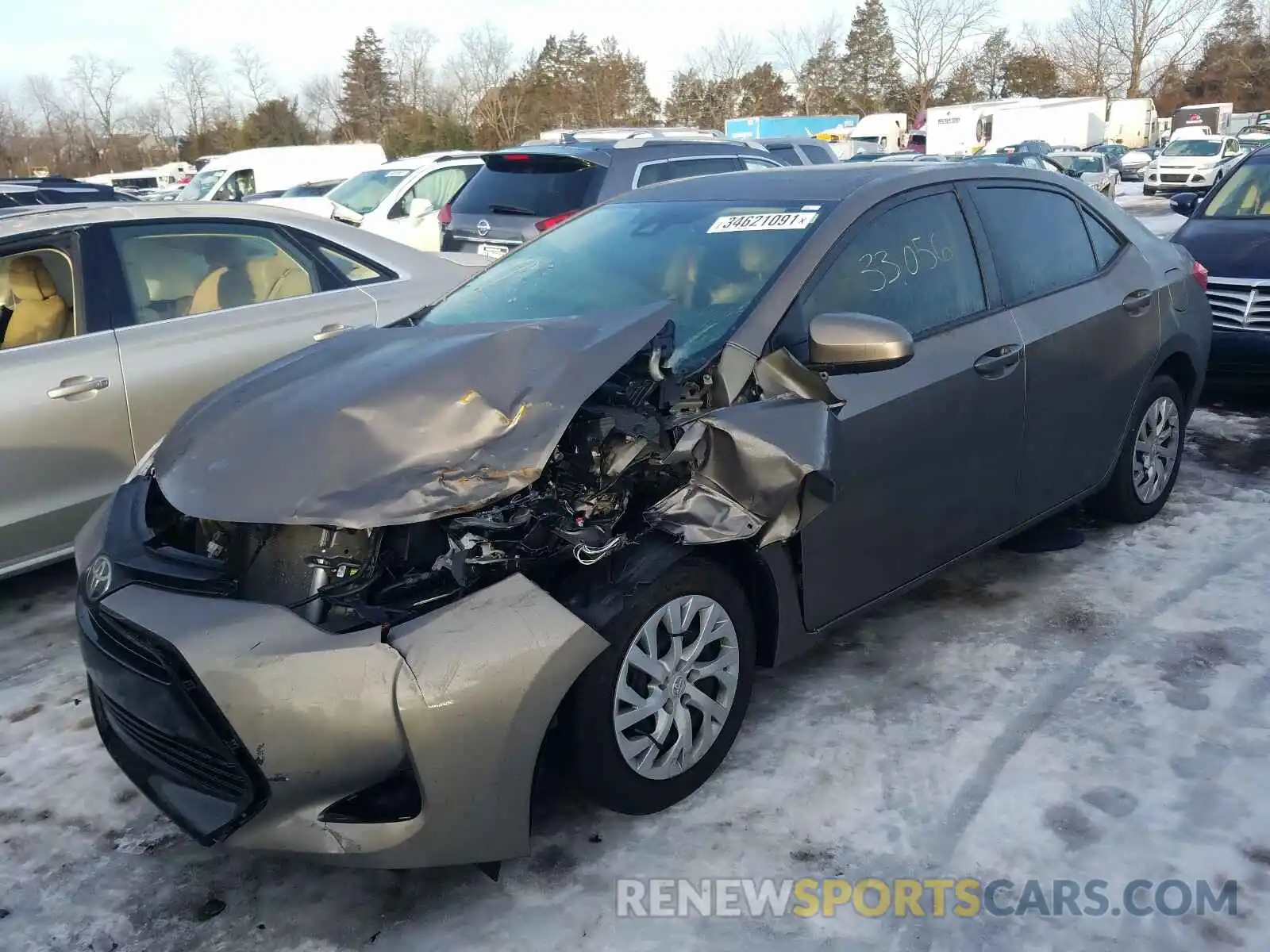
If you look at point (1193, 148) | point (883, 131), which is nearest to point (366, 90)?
point (883, 131)

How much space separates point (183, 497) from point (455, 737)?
3.25 ft

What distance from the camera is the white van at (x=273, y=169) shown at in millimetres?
20078

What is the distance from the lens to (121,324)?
4586mm

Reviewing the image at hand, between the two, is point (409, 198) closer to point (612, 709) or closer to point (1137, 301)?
point (1137, 301)

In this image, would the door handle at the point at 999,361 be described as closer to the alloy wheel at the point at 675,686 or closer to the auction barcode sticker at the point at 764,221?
the auction barcode sticker at the point at 764,221

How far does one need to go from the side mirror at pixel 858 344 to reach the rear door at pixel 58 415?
3.02 metres

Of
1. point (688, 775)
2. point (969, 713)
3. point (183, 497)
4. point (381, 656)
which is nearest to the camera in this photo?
point (381, 656)

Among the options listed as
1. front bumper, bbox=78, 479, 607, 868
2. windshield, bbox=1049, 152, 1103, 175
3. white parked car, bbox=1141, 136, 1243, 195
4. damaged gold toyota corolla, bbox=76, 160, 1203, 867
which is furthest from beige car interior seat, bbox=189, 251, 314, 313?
white parked car, bbox=1141, 136, 1243, 195

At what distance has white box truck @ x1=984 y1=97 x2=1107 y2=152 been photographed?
127 ft

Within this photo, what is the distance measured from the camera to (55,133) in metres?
62.2

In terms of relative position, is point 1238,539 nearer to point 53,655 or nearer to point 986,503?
point 986,503

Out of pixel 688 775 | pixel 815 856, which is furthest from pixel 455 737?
pixel 815 856

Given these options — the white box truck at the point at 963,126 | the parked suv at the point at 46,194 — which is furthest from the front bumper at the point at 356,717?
the white box truck at the point at 963,126

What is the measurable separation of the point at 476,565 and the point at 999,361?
7.01 ft
